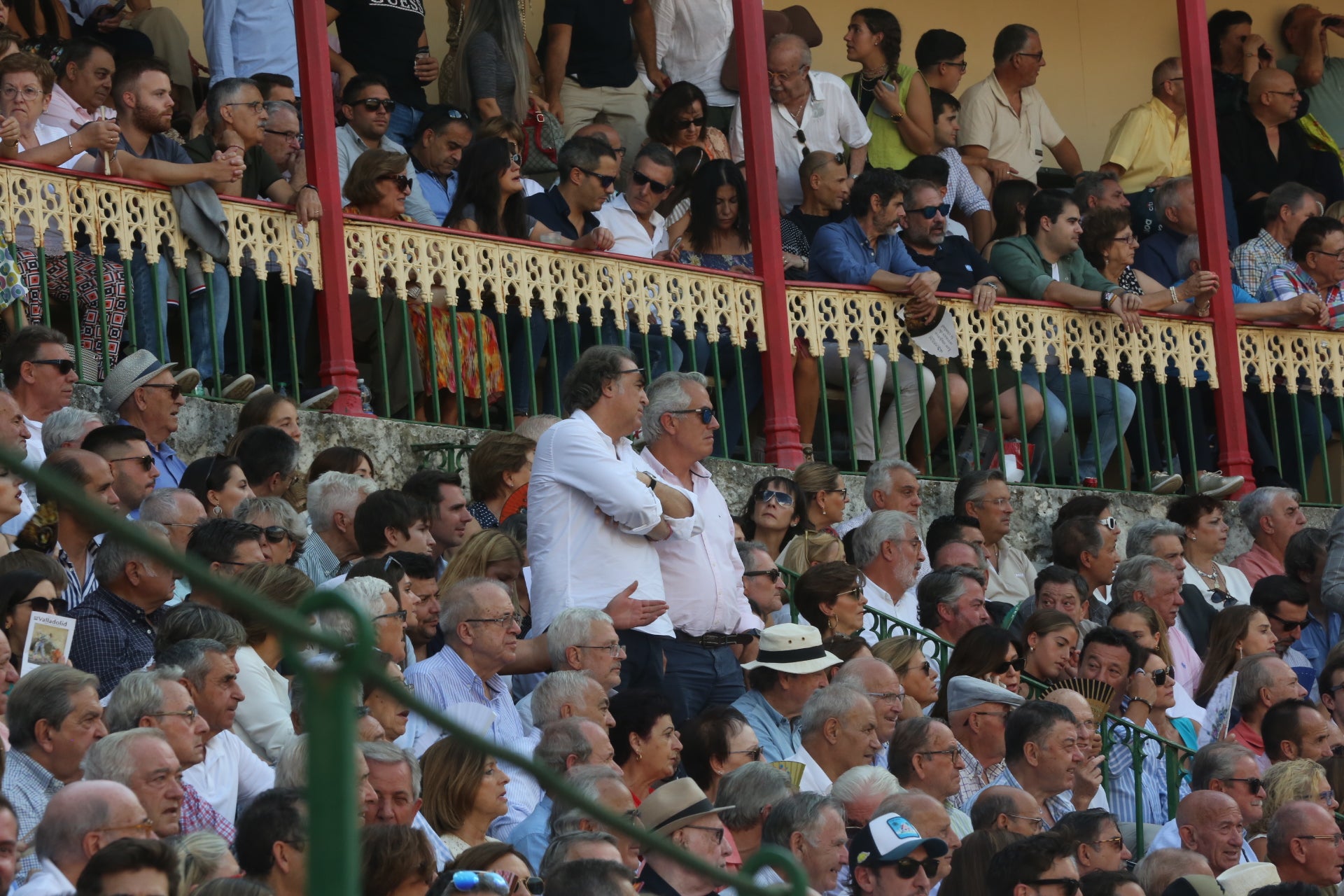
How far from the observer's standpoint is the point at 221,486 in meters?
8.88

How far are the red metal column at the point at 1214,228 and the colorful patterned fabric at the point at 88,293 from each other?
23.2 ft

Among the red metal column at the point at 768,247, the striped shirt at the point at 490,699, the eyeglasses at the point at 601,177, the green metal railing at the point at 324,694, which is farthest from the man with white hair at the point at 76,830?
the red metal column at the point at 768,247

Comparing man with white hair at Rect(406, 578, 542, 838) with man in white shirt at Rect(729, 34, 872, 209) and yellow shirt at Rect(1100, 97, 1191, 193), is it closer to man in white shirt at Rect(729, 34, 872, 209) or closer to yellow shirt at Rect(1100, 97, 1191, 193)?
man in white shirt at Rect(729, 34, 872, 209)

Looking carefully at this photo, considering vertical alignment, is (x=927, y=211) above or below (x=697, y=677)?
above

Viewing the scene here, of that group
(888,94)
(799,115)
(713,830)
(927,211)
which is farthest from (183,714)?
(888,94)

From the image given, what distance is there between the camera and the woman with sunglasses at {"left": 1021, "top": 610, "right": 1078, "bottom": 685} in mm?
10078

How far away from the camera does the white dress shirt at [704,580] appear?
866 centimetres

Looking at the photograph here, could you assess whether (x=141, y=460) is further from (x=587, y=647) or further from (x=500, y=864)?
(x=500, y=864)

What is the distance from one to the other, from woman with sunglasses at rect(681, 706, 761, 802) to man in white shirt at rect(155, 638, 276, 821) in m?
1.64

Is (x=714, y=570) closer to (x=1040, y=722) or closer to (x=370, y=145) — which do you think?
(x=1040, y=722)

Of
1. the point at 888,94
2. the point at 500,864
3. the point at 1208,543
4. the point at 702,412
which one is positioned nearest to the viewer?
the point at 500,864

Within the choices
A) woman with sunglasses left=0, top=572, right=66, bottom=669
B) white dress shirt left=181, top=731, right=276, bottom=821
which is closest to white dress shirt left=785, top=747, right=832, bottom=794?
white dress shirt left=181, top=731, right=276, bottom=821

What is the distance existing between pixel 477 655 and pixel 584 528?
0.75 metres

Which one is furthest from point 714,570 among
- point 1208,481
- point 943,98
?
point 943,98
